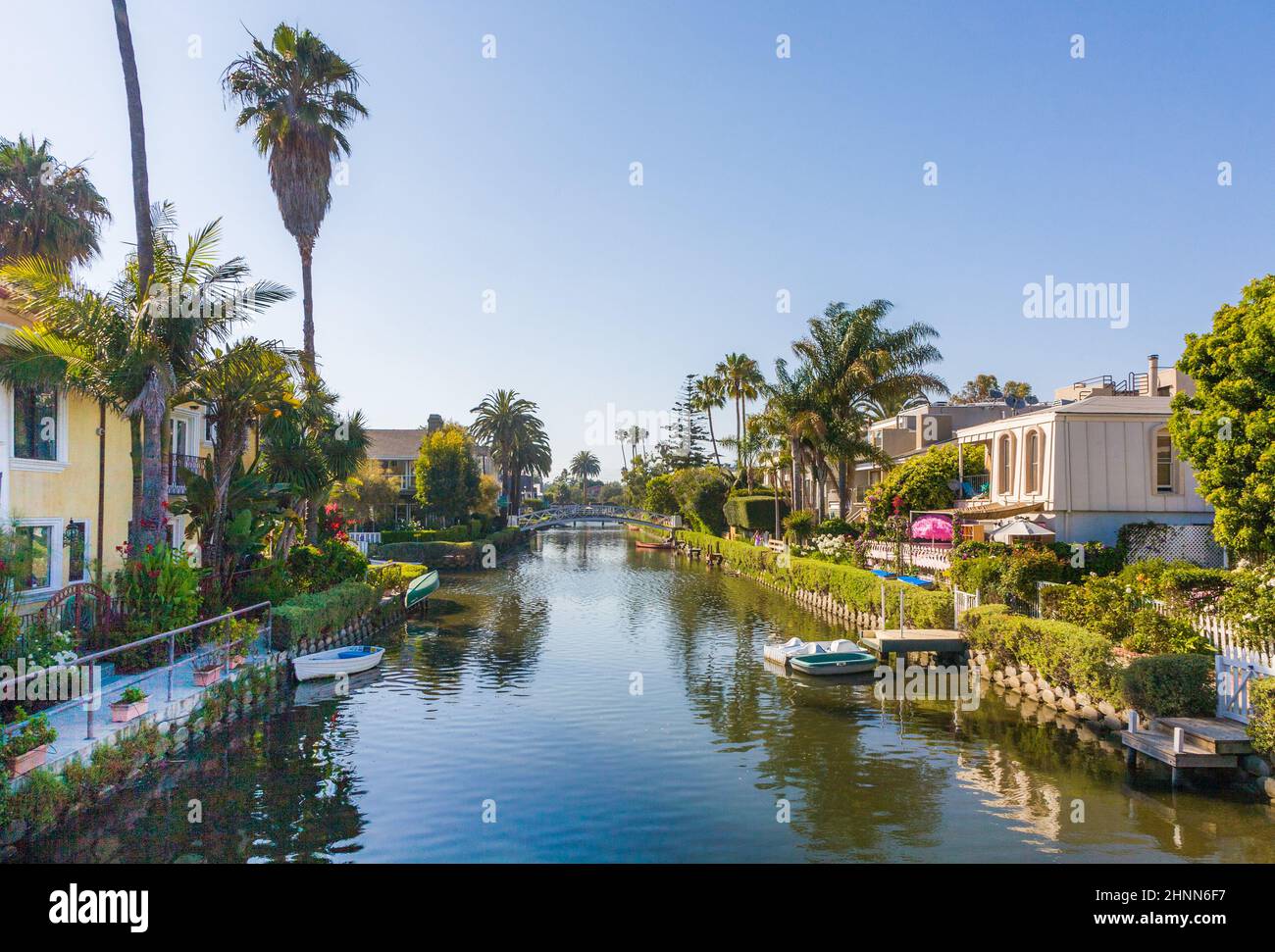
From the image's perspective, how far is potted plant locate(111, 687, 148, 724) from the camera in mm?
15141

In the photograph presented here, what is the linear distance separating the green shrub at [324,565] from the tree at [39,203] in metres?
16.2

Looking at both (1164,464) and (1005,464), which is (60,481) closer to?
(1005,464)

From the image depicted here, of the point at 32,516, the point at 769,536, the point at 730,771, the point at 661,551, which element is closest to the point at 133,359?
the point at 32,516

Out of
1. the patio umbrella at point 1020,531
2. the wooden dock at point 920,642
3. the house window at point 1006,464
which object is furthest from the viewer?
the house window at point 1006,464

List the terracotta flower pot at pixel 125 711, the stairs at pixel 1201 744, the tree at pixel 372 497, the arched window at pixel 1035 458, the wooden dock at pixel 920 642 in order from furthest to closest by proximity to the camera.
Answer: the tree at pixel 372 497 < the arched window at pixel 1035 458 < the wooden dock at pixel 920 642 < the stairs at pixel 1201 744 < the terracotta flower pot at pixel 125 711

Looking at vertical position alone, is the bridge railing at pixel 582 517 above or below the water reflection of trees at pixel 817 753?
above

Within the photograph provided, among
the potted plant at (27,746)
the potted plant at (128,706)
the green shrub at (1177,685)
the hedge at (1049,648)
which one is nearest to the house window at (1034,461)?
the hedge at (1049,648)

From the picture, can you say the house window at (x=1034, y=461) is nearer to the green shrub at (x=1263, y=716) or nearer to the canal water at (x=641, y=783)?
the canal water at (x=641, y=783)

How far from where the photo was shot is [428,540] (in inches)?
2566

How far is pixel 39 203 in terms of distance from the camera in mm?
33844

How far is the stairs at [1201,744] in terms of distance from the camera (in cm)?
1533

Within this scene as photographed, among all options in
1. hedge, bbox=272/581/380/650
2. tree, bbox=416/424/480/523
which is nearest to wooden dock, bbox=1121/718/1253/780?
hedge, bbox=272/581/380/650
